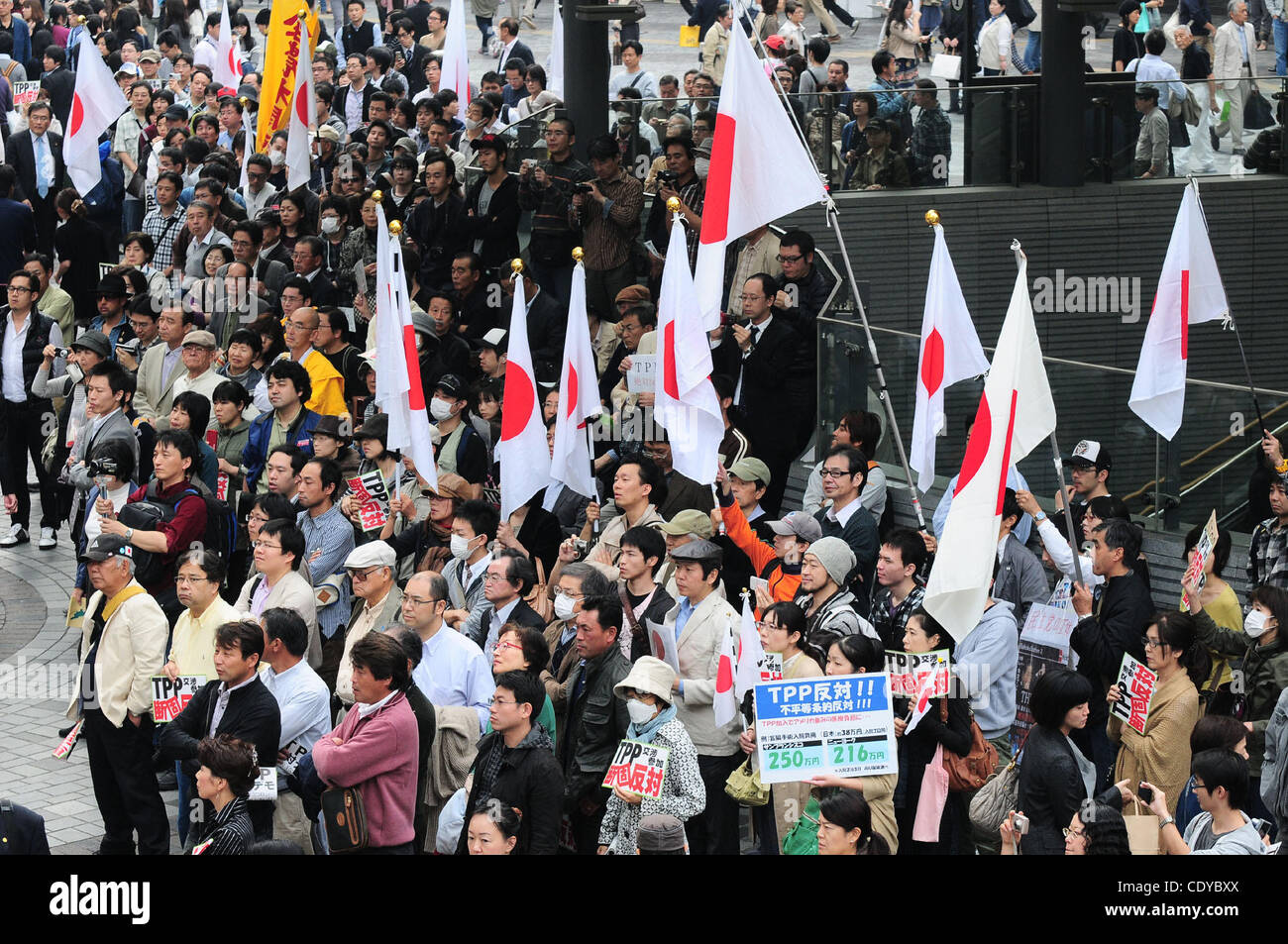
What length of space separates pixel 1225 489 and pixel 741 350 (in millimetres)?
3377

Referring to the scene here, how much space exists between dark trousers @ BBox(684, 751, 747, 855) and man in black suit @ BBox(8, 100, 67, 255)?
48.2ft

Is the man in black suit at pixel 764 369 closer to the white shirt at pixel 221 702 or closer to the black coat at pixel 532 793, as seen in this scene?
the white shirt at pixel 221 702

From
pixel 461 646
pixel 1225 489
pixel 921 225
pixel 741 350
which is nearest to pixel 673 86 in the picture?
pixel 921 225

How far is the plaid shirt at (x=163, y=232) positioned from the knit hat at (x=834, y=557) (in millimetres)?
9914

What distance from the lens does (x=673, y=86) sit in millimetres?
22250

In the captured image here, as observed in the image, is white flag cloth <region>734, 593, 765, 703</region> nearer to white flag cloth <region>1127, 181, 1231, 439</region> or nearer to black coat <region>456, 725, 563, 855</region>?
black coat <region>456, 725, 563, 855</region>

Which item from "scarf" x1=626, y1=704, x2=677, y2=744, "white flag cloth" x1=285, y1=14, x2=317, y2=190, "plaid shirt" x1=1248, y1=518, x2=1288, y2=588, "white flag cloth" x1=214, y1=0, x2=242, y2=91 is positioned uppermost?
"white flag cloth" x1=214, y1=0, x2=242, y2=91

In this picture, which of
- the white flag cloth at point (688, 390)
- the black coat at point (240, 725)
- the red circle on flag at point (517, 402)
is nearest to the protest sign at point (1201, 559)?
the white flag cloth at point (688, 390)

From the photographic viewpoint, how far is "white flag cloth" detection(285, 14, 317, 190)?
16.4 metres

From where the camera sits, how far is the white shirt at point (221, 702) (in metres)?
8.28

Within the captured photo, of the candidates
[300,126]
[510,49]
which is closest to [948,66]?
[300,126]

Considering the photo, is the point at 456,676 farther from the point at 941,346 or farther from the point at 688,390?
the point at 941,346

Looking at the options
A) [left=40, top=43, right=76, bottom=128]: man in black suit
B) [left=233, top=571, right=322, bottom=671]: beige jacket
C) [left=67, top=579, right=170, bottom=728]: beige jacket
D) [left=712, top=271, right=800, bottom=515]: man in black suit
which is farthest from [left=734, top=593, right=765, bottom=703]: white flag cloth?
[left=40, top=43, right=76, bottom=128]: man in black suit

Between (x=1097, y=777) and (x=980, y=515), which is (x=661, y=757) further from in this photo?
(x=1097, y=777)
